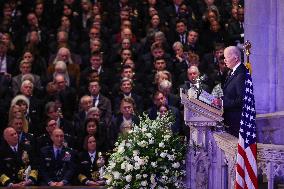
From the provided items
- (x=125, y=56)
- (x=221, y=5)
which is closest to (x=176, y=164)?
(x=125, y=56)

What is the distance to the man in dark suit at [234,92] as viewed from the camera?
25.6ft

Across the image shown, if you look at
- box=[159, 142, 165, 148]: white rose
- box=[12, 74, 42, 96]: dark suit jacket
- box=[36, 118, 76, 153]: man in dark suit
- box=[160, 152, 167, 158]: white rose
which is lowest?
box=[160, 152, 167, 158]: white rose

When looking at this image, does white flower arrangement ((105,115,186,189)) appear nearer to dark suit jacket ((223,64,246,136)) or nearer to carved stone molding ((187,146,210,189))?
carved stone molding ((187,146,210,189))

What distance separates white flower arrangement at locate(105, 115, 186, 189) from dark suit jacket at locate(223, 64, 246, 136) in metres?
0.61

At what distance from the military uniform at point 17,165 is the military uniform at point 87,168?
0.65 metres

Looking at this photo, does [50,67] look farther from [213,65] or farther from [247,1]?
[247,1]

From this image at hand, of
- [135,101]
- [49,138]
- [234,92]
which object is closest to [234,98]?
[234,92]

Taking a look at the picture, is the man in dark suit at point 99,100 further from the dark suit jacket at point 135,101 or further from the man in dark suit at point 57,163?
the man in dark suit at point 57,163

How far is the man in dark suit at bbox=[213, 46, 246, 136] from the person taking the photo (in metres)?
7.79

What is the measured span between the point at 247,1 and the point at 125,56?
3952mm

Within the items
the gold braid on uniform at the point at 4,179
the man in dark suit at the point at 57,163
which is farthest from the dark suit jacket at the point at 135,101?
the gold braid on uniform at the point at 4,179

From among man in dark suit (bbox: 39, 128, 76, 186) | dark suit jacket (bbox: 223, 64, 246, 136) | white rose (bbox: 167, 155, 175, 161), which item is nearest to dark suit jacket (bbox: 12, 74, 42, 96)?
man in dark suit (bbox: 39, 128, 76, 186)

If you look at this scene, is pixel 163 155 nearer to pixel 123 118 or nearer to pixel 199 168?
pixel 199 168

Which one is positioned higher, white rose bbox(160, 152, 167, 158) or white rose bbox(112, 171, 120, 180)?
white rose bbox(160, 152, 167, 158)
